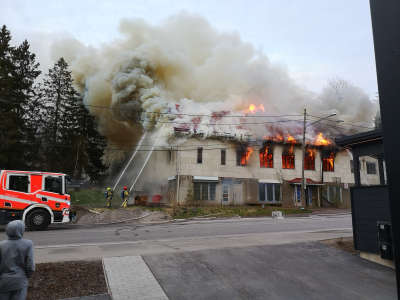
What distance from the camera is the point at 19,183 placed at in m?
13.1

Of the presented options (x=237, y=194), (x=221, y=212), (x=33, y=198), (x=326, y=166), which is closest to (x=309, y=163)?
(x=326, y=166)

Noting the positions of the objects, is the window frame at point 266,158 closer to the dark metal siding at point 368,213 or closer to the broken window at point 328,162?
the broken window at point 328,162

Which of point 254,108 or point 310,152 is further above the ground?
point 254,108

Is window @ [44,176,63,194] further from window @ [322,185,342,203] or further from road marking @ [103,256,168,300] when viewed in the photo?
window @ [322,185,342,203]

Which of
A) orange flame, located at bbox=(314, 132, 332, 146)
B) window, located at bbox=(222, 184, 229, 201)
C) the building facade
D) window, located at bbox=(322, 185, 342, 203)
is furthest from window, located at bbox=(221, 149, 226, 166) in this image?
window, located at bbox=(322, 185, 342, 203)

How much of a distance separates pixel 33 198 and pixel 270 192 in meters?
22.8

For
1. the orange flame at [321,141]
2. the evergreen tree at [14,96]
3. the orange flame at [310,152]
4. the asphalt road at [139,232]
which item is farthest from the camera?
the orange flame at [310,152]

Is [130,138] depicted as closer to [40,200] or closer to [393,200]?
[40,200]

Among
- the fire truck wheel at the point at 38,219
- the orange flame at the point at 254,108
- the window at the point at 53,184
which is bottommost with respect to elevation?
the fire truck wheel at the point at 38,219

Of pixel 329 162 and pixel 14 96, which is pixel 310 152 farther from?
pixel 14 96

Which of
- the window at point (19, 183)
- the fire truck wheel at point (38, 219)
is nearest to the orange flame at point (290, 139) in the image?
the fire truck wheel at point (38, 219)

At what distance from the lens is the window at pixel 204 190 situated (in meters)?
27.5

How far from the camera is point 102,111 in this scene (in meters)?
46.0

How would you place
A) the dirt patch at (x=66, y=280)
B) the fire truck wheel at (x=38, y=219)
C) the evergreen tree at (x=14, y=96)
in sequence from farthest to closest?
the evergreen tree at (x=14, y=96)
the fire truck wheel at (x=38, y=219)
the dirt patch at (x=66, y=280)
